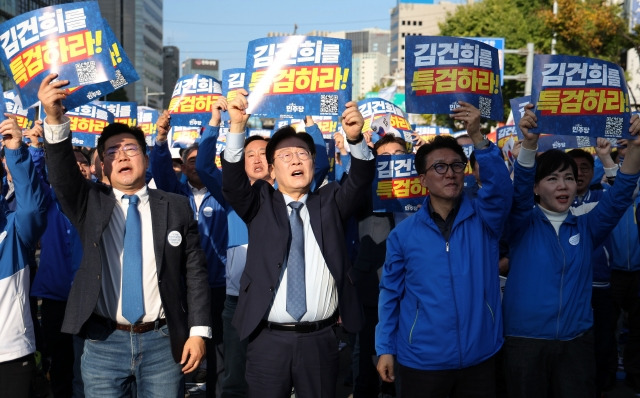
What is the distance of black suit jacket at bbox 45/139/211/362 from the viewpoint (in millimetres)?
3820

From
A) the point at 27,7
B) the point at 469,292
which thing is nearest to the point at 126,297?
the point at 469,292

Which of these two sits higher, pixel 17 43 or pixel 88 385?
pixel 17 43

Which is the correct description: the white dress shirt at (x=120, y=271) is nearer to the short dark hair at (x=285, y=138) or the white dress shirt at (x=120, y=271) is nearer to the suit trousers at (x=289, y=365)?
the suit trousers at (x=289, y=365)

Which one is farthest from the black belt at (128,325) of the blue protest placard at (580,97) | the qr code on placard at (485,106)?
the blue protest placard at (580,97)

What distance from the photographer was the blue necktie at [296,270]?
13.6 ft

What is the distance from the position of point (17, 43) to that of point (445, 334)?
3.05 m

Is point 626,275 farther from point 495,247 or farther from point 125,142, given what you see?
point 125,142

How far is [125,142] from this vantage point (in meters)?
4.11

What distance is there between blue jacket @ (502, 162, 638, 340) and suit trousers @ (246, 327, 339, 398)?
3.71 ft

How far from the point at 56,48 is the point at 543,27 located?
2922 cm

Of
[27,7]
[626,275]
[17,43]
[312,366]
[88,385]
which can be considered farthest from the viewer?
[27,7]

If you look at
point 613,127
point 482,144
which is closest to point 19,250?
point 482,144

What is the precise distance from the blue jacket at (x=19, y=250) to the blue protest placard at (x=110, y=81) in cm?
70

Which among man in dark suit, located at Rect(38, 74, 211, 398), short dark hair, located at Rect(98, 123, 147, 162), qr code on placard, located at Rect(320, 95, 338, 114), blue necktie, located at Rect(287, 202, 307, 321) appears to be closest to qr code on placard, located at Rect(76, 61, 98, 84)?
short dark hair, located at Rect(98, 123, 147, 162)
